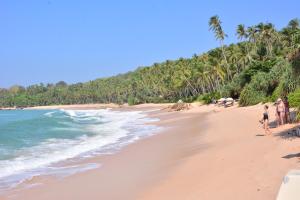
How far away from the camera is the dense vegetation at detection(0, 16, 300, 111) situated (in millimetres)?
21906

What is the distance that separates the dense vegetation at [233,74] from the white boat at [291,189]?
7.96m

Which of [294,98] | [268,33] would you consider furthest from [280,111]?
[268,33]

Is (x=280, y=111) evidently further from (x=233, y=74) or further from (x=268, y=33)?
(x=233, y=74)

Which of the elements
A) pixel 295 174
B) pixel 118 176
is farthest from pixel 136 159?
pixel 295 174

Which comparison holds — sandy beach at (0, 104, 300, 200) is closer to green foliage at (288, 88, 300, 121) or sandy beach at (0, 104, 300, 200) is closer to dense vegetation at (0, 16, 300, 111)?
dense vegetation at (0, 16, 300, 111)

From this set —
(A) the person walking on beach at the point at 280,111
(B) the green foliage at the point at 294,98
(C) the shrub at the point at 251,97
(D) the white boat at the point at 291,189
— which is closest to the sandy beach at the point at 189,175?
(A) the person walking on beach at the point at 280,111

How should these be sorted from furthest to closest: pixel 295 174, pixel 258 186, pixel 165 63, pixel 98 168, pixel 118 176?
pixel 165 63
pixel 98 168
pixel 118 176
pixel 258 186
pixel 295 174

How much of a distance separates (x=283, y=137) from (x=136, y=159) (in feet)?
16.5

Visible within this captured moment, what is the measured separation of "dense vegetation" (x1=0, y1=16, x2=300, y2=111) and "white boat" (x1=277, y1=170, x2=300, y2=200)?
796 centimetres

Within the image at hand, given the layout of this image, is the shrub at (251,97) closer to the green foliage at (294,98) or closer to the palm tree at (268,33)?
the green foliage at (294,98)

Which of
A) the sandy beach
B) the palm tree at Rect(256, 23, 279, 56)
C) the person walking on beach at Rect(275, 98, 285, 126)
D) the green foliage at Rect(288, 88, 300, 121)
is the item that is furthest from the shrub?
the palm tree at Rect(256, 23, 279, 56)

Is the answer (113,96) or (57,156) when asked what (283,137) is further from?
(113,96)

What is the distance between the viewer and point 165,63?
11569cm

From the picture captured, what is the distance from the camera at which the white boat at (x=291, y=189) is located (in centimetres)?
452
